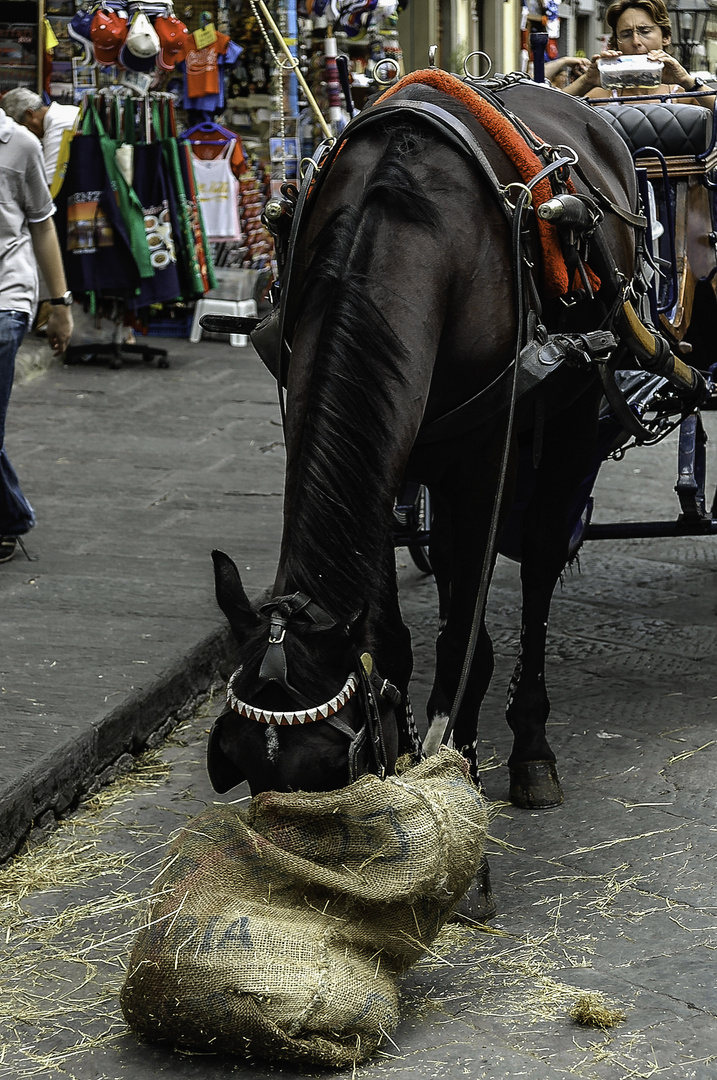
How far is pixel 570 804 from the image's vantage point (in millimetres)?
3738

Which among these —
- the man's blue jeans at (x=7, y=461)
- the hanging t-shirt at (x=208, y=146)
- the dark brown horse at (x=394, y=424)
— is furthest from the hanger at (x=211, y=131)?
the dark brown horse at (x=394, y=424)

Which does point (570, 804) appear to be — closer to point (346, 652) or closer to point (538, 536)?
point (538, 536)

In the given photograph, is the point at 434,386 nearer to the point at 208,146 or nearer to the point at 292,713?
the point at 292,713

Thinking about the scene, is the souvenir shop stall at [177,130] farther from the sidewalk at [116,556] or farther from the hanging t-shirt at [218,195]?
the sidewalk at [116,556]

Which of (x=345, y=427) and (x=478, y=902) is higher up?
(x=345, y=427)

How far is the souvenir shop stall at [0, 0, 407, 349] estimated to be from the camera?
948cm

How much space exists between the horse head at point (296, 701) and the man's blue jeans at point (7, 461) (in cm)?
324

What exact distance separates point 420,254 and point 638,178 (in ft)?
5.45

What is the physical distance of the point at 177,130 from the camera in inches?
396

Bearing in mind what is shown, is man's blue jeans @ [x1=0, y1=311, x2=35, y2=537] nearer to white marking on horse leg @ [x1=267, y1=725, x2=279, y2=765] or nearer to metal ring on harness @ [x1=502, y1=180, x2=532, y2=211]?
metal ring on harness @ [x1=502, y1=180, x2=532, y2=211]

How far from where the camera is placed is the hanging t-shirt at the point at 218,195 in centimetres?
1082

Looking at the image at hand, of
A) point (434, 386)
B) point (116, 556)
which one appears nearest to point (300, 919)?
point (434, 386)

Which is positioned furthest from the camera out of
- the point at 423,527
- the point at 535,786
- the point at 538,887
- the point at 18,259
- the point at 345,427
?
the point at 18,259

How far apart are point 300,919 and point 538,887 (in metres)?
0.89
